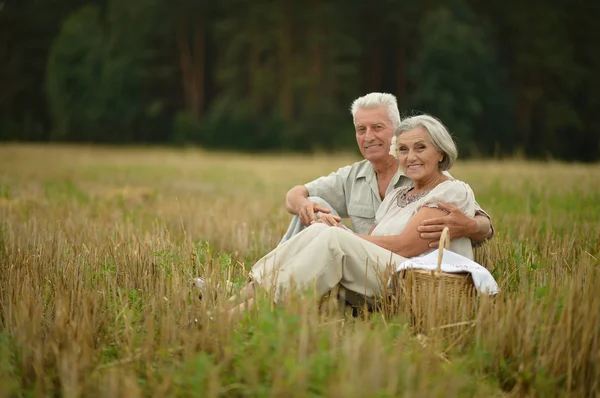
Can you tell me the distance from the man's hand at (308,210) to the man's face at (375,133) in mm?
604

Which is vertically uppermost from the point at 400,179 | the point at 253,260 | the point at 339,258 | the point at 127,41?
the point at 127,41

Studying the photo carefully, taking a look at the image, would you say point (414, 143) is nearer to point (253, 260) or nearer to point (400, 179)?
point (400, 179)

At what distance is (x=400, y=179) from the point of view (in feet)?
17.3

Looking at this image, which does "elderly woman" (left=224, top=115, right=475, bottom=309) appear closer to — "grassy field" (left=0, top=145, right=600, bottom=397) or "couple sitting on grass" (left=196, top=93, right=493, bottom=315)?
"couple sitting on grass" (left=196, top=93, right=493, bottom=315)

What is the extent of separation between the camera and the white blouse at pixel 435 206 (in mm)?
4492

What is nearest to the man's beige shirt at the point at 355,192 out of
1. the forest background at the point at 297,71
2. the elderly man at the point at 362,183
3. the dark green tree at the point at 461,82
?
the elderly man at the point at 362,183

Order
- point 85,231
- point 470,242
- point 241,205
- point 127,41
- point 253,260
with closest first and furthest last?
1. point 470,242
2. point 253,260
3. point 85,231
4. point 241,205
5. point 127,41

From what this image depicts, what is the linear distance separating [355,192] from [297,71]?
3292 cm

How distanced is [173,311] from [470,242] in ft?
6.74

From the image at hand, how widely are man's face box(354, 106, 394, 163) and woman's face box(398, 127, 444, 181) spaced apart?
70 centimetres

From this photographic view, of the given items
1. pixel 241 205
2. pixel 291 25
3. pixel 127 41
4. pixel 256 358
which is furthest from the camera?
pixel 127 41

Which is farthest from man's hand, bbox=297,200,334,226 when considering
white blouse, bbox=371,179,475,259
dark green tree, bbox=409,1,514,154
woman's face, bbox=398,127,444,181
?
dark green tree, bbox=409,1,514,154

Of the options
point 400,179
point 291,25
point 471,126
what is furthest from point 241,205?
point 291,25

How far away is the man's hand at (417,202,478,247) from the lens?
438 centimetres
